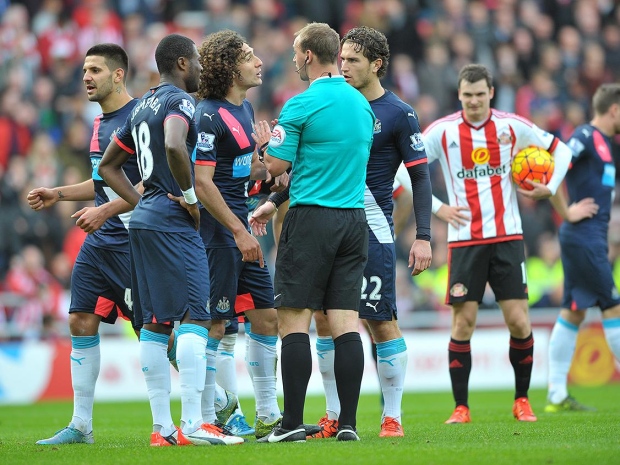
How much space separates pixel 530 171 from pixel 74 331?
14.0 feet

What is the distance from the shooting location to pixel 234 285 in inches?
301

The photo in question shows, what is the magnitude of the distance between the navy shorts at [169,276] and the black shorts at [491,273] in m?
3.10

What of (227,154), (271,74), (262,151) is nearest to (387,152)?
(262,151)

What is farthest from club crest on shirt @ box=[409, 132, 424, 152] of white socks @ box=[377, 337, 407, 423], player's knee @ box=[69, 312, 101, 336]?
player's knee @ box=[69, 312, 101, 336]

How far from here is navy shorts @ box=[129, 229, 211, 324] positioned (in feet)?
22.3

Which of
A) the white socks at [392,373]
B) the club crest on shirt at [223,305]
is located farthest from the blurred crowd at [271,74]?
the white socks at [392,373]

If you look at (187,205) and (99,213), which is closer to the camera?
(187,205)

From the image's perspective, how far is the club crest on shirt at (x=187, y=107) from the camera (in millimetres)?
6832

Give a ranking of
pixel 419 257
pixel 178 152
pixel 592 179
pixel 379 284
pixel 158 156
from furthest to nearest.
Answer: pixel 592 179
pixel 379 284
pixel 419 257
pixel 158 156
pixel 178 152

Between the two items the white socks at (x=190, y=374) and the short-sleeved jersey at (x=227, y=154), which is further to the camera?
the short-sleeved jersey at (x=227, y=154)

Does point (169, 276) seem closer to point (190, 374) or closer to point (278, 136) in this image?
point (190, 374)

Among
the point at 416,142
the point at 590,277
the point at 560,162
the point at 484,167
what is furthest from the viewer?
the point at 590,277

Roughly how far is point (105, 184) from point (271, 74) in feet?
41.7

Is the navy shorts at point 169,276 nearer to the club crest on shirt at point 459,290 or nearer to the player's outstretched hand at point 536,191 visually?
the club crest on shirt at point 459,290
